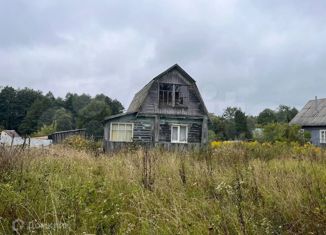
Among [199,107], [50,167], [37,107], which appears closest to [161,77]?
[199,107]

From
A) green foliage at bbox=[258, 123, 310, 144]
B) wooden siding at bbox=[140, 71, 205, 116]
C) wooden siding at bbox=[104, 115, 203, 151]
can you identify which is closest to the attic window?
wooden siding at bbox=[140, 71, 205, 116]

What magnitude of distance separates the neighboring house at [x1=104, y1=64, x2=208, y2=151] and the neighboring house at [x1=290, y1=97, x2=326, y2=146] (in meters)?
15.5

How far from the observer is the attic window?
75.4 feet

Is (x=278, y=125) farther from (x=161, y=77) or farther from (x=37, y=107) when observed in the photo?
(x=37, y=107)

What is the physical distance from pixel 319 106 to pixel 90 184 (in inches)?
1437

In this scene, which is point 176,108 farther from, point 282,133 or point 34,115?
point 34,115

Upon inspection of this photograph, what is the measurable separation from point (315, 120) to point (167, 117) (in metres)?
19.2

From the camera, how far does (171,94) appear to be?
2319 cm

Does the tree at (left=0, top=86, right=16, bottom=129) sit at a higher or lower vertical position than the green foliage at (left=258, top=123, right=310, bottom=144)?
higher

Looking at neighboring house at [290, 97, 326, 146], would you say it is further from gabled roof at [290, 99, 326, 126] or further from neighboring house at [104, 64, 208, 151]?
neighboring house at [104, 64, 208, 151]

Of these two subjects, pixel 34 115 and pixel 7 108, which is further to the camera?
pixel 34 115

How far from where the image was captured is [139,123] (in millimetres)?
22141

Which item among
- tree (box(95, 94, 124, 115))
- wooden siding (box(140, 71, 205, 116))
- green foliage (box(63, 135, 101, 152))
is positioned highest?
tree (box(95, 94, 124, 115))

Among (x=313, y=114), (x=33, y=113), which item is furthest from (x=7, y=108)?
(x=313, y=114)
